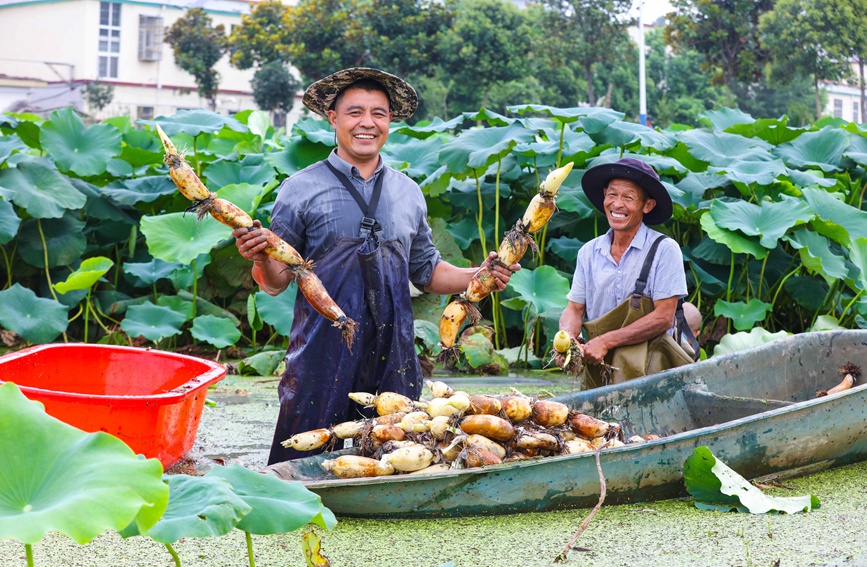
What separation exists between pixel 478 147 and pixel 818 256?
7.35 feet

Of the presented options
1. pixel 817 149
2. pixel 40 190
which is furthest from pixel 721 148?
pixel 40 190

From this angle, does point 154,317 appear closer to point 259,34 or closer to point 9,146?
point 9,146

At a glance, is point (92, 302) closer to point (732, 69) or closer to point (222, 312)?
point (222, 312)

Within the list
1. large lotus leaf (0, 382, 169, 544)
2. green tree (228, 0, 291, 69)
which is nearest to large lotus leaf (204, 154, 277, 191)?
large lotus leaf (0, 382, 169, 544)

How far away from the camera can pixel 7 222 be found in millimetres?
6465

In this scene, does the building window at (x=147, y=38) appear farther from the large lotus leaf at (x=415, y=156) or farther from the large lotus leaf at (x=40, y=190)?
the large lotus leaf at (x=40, y=190)

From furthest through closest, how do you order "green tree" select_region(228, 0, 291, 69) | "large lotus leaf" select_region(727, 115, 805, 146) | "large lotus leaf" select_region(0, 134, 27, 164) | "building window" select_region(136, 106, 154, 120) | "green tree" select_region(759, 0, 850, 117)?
"building window" select_region(136, 106, 154, 120) → "green tree" select_region(228, 0, 291, 69) → "green tree" select_region(759, 0, 850, 117) → "large lotus leaf" select_region(727, 115, 805, 146) → "large lotus leaf" select_region(0, 134, 27, 164)

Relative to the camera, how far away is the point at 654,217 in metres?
4.32

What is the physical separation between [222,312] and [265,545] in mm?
4210

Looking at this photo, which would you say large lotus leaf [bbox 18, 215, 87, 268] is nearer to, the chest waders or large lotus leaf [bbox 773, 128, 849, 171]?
the chest waders

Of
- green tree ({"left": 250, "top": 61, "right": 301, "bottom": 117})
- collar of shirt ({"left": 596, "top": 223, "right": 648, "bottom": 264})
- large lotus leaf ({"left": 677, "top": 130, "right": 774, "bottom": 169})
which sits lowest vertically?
collar of shirt ({"left": 596, "top": 223, "right": 648, "bottom": 264})

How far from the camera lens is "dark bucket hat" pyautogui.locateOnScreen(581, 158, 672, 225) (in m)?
4.11

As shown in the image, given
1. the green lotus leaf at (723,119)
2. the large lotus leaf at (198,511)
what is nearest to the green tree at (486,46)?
the green lotus leaf at (723,119)

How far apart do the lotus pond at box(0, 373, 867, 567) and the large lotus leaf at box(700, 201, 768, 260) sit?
2.74 m
